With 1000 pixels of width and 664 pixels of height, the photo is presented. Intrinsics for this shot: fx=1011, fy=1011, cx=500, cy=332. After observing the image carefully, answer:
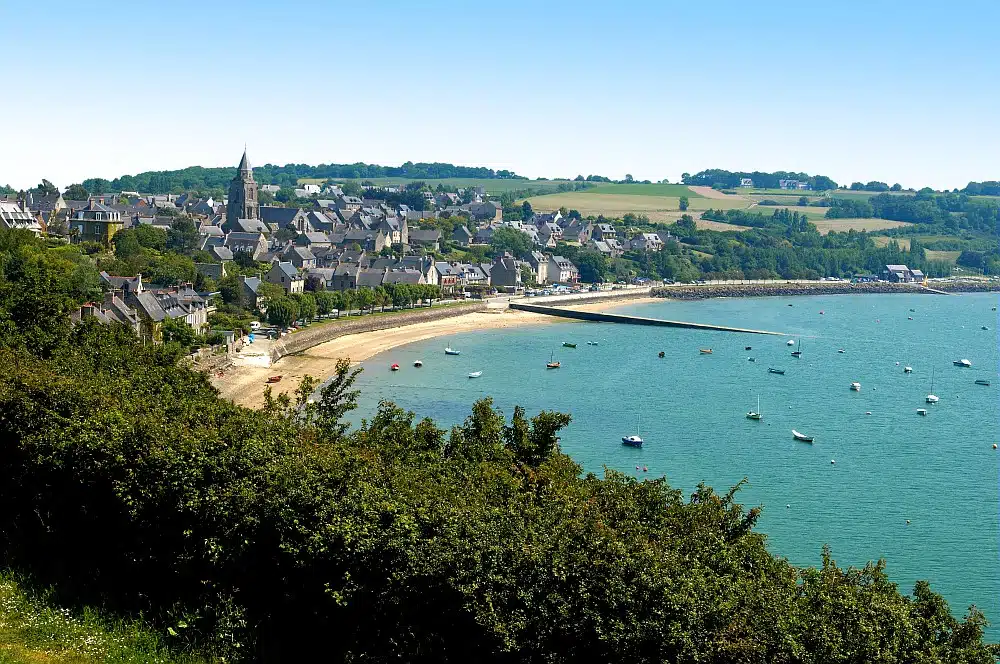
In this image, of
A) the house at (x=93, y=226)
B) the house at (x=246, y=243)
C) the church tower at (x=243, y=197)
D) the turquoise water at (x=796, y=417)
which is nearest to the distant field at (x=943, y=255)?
→ the turquoise water at (x=796, y=417)

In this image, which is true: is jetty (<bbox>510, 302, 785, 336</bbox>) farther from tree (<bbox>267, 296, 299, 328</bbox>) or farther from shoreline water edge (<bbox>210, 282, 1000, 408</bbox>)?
tree (<bbox>267, 296, 299, 328</bbox>)

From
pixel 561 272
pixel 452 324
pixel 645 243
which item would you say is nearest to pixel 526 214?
pixel 645 243

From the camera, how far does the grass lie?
9031 millimetres

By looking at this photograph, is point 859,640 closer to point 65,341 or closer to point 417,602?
point 417,602

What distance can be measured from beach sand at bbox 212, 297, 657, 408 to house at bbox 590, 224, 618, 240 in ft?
119

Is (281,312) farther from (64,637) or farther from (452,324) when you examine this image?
(64,637)

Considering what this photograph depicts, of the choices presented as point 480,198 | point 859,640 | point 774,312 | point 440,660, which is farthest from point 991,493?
point 480,198

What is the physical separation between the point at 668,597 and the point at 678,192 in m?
167

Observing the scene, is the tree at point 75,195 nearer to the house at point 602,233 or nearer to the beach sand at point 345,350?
the beach sand at point 345,350

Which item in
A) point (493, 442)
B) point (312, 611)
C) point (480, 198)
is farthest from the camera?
point (480, 198)

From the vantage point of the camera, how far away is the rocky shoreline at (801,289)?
90688mm

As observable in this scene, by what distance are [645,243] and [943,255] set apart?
139ft

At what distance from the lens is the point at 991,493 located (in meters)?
28.9

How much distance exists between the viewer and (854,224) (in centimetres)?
14650
